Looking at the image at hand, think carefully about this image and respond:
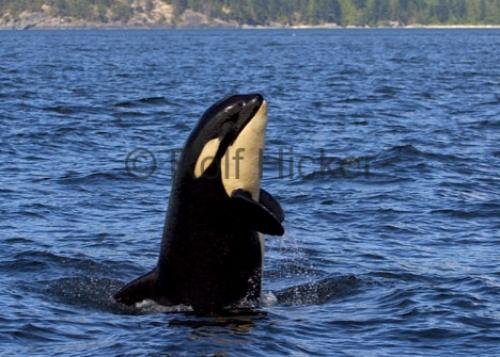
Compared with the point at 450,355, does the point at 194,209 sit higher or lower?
higher

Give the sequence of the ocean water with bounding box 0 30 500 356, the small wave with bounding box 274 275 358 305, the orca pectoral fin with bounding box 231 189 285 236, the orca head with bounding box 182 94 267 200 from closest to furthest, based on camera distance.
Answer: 1. the orca pectoral fin with bounding box 231 189 285 236
2. the ocean water with bounding box 0 30 500 356
3. the orca head with bounding box 182 94 267 200
4. the small wave with bounding box 274 275 358 305

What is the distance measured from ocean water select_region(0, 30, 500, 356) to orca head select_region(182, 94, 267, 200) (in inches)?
58.3

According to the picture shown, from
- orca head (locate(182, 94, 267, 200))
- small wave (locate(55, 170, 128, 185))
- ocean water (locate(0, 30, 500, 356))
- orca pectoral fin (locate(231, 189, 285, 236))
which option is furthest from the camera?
small wave (locate(55, 170, 128, 185))

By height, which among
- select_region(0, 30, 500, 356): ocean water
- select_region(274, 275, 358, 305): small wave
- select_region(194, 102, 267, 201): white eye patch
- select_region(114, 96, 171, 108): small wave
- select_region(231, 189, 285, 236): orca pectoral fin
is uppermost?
select_region(194, 102, 267, 201): white eye patch

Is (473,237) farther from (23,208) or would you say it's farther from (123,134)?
(123,134)

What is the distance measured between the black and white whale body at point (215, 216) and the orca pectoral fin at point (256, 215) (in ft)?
0.04

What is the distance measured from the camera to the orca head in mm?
11898

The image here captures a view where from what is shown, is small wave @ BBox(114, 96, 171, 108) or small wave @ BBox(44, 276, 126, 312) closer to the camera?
small wave @ BBox(44, 276, 126, 312)

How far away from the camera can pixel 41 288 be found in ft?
46.2

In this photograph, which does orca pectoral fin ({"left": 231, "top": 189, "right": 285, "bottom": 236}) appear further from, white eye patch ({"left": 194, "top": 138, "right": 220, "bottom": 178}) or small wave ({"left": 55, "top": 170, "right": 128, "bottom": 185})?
small wave ({"left": 55, "top": 170, "right": 128, "bottom": 185})

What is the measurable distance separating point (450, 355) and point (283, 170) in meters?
12.8

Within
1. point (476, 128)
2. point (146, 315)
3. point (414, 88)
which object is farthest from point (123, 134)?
point (414, 88)

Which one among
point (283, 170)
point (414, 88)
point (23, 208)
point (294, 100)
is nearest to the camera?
point (23, 208)

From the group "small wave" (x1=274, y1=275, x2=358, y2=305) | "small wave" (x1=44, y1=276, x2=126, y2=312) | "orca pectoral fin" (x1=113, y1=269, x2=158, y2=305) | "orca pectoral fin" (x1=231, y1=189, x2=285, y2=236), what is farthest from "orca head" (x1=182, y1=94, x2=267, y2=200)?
"small wave" (x1=274, y1=275, x2=358, y2=305)
